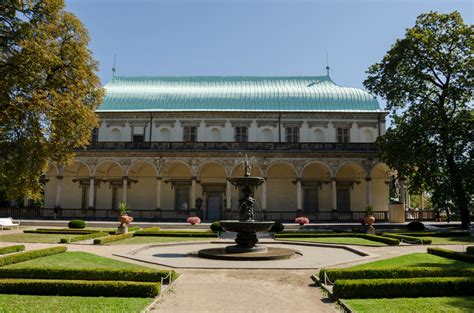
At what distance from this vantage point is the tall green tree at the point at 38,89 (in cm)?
1714

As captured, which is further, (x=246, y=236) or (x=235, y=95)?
(x=235, y=95)

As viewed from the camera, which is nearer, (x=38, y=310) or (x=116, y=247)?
(x=38, y=310)

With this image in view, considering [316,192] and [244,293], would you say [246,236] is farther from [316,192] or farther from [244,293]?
[316,192]

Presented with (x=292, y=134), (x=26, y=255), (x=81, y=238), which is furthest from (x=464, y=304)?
(x=292, y=134)

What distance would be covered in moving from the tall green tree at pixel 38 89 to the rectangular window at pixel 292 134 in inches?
1098

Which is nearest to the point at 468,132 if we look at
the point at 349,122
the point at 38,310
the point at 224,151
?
the point at 349,122

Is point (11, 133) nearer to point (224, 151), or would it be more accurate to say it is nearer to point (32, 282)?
point (32, 282)

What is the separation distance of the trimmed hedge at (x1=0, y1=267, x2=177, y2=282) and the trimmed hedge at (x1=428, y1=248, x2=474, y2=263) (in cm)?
1130

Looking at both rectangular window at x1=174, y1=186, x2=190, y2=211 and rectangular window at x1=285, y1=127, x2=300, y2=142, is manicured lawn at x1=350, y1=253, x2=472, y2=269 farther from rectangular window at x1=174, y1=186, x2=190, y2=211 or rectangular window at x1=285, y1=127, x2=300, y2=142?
rectangular window at x1=174, y1=186, x2=190, y2=211

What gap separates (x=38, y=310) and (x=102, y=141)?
38019mm

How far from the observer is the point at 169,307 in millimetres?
9445

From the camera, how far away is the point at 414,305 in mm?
9547

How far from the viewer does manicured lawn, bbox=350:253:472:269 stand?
14695 millimetres

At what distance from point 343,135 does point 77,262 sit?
35.7 metres
